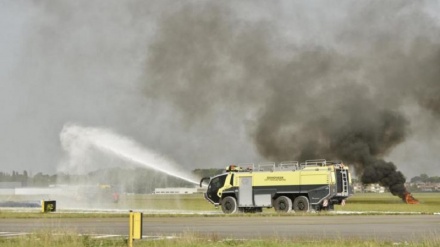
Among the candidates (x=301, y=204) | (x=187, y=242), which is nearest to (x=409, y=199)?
(x=301, y=204)

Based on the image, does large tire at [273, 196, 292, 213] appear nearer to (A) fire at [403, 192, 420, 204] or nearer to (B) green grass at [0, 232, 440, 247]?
(B) green grass at [0, 232, 440, 247]

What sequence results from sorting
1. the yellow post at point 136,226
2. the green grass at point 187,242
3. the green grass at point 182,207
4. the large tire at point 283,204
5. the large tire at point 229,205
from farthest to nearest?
the large tire at point 229,205 < the large tire at point 283,204 < the green grass at point 182,207 < the green grass at point 187,242 < the yellow post at point 136,226

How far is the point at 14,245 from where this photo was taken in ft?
56.1

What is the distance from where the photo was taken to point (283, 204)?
42.5m

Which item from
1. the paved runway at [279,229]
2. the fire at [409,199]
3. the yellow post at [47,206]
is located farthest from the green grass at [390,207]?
the yellow post at [47,206]

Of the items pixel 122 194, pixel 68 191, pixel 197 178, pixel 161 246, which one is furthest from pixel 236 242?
pixel 122 194

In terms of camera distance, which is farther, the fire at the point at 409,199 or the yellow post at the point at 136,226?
the fire at the point at 409,199

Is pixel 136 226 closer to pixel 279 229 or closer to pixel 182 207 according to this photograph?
pixel 279 229

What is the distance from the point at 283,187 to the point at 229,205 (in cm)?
487

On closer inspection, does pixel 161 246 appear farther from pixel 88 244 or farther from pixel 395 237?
pixel 395 237

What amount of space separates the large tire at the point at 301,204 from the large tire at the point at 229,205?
496cm

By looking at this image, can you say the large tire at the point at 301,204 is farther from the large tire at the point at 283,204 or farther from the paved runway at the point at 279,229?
the paved runway at the point at 279,229

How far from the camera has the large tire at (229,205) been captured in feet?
145

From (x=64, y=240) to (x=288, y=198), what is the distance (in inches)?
1043
